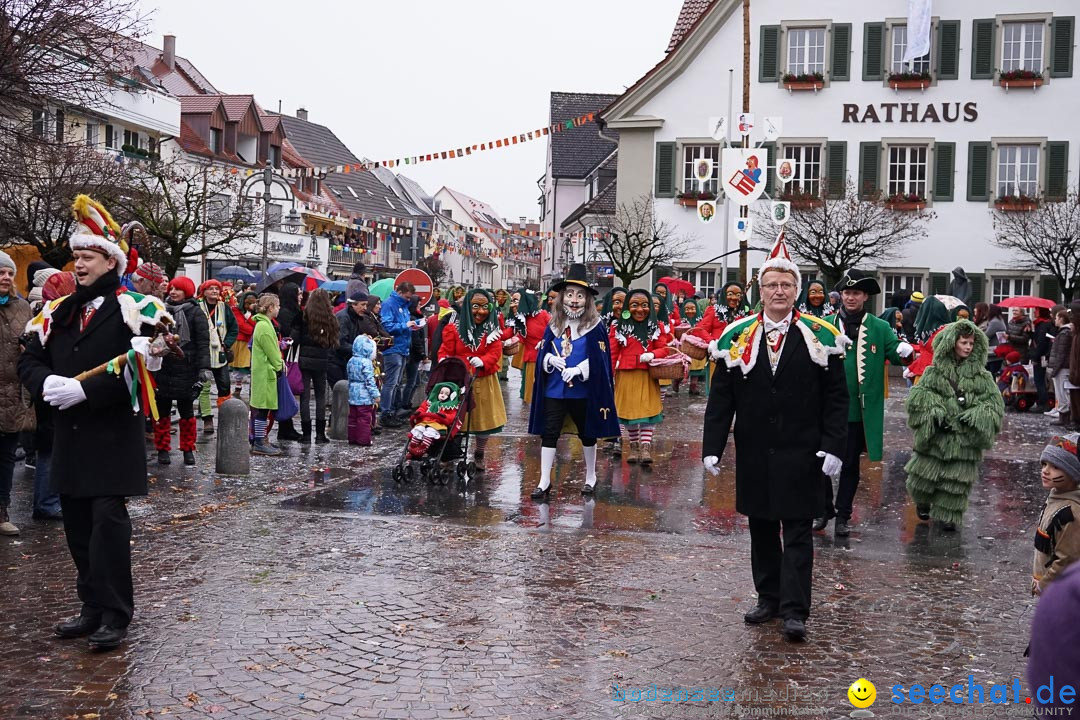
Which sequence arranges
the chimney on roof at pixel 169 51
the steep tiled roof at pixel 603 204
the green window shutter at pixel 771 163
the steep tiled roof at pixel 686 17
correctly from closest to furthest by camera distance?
the green window shutter at pixel 771 163 < the steep tiled roof at pixel 686 17 < the steep tiled roof at pixel 603 204 < the chimney on roof at pixel 169 51

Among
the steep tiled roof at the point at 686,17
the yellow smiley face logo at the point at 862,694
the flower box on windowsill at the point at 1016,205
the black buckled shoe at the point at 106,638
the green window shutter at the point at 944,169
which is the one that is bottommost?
the yellow smiley face logo at the point at 862,694

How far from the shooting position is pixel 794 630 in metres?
6.16

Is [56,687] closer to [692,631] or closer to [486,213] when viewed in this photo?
[692,631]

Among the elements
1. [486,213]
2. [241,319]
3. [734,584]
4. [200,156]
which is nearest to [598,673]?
[734,584]

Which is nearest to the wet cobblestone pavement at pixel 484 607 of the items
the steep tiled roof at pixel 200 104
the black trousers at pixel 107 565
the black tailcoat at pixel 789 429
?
the black trousers at pixel 107 565

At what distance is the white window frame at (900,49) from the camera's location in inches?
1281

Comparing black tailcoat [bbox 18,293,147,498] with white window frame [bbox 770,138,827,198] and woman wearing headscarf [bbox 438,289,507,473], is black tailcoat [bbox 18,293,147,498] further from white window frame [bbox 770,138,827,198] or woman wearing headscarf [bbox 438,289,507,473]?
white window frame [bbox 770,138,827,198]

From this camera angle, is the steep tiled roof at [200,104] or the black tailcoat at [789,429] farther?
the steep tiled roof at [200,104]

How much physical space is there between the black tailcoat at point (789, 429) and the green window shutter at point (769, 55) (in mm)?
28442

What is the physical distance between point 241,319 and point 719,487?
733 cm

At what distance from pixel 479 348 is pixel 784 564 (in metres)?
5.97

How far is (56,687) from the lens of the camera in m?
5.27

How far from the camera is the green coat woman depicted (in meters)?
13.0

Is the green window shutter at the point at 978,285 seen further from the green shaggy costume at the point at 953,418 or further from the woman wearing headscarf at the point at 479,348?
the green shaggy costume at the point at 953,418
